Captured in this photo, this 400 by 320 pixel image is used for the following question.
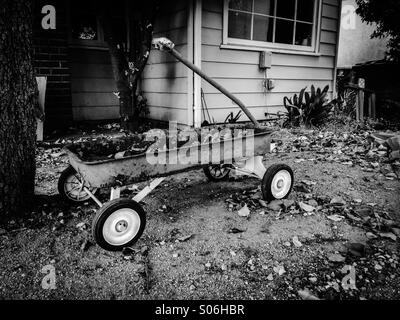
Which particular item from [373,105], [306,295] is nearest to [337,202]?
[306,295]

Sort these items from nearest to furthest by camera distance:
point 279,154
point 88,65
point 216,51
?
point 279,154 → point 216,51 → point 88,65

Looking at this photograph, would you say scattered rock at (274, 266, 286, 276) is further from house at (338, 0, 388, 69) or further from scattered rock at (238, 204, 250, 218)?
house at (338, 0, 388, 69)

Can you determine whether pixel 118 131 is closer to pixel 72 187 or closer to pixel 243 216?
pixel 72 187

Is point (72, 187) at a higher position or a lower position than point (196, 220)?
higher

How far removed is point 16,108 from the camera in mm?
2480

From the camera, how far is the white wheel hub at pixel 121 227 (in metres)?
2.19

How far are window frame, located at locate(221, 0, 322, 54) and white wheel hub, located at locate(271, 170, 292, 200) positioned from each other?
11.3ft

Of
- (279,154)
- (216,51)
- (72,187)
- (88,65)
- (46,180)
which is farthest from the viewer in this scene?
(88,65)

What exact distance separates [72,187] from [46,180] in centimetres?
93

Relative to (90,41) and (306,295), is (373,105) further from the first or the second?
(306,295)

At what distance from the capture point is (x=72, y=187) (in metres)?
2.98

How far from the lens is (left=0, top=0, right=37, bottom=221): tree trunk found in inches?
93.4

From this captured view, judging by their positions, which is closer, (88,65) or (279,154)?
(279,154)
